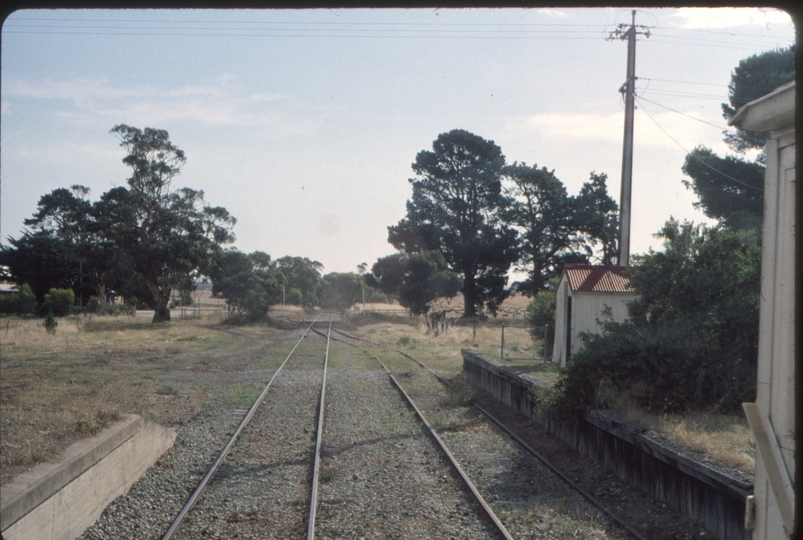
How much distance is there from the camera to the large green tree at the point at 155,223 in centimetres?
3984

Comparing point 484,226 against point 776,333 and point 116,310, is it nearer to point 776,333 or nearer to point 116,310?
point 116,310

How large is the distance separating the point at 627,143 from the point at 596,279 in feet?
12.4

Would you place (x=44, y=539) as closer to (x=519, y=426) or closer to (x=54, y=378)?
(x=519, y=426)

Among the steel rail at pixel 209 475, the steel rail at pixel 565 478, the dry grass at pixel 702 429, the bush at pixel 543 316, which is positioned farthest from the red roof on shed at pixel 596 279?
the steel rail at pixel 209 475

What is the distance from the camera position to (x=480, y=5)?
2.19m

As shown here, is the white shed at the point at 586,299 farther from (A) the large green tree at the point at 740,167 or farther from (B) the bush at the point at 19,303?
(B) the bush at the point at 19,303

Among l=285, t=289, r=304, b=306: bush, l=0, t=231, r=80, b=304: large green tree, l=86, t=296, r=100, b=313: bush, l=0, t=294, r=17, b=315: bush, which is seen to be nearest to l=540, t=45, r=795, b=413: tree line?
l=86, t=296, r=100, b=313: bush

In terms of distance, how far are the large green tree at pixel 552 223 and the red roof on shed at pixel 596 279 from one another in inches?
1113

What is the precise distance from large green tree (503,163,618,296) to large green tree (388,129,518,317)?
66.2 inches

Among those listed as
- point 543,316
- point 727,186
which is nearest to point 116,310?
point 543,316

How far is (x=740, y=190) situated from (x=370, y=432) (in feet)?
59.1

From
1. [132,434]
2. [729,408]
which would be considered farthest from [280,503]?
[729,408]

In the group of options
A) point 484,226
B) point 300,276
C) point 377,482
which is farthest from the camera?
point 300,276

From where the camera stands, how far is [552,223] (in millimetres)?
47656
